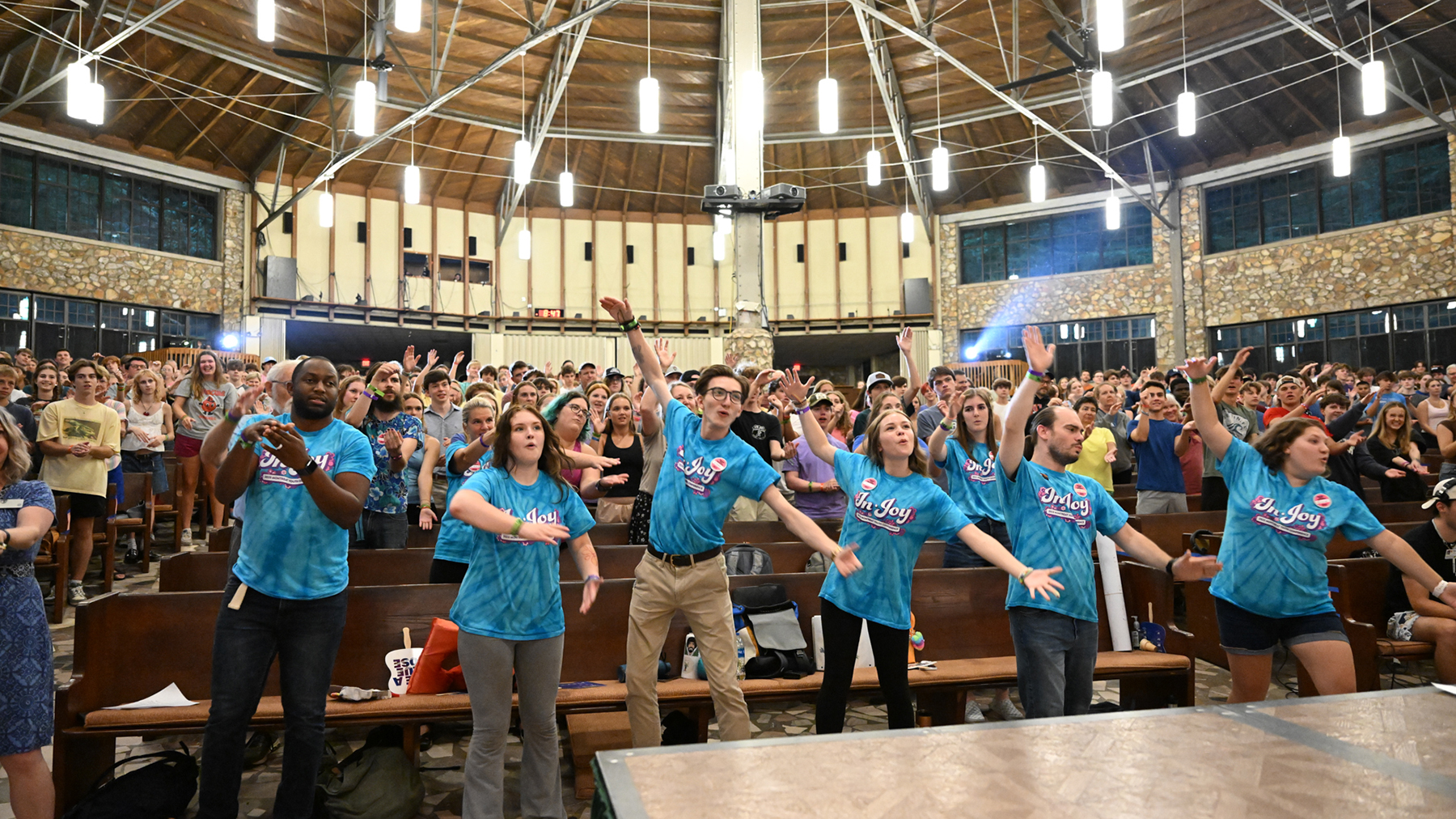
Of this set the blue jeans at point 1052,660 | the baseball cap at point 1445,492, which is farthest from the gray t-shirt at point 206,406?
the baseball cap at point 1445,492

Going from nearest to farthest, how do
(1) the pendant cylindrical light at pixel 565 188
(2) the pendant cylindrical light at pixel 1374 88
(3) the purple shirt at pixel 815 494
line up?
(3) the purple shirt at pixel 815 494 < (2) the pendant cylindrical light at pixel 1374 88 < (1) the pendant cylindrical light at pixel 565 188

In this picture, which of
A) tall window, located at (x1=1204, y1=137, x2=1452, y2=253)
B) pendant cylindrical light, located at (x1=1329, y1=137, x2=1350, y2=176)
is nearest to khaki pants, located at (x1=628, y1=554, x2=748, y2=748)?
pendant cylindrical light, located at (x1=1329, y1=137, x2=1350, y2=176)

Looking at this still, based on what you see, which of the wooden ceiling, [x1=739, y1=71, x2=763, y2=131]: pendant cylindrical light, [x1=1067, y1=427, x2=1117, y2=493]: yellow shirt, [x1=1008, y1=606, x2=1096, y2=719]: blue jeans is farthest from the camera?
the wooden ceiling

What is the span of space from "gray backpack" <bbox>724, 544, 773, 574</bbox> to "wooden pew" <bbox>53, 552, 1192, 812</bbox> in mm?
525

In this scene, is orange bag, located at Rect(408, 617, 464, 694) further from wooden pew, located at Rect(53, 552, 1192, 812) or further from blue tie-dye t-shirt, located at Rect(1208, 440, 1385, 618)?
blue tie-dye t-shirt, located at Rect(1208, 440, 1385, 618)

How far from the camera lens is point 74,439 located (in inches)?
260

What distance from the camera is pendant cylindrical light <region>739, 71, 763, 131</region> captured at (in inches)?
544

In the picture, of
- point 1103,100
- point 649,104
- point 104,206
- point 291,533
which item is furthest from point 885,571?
point 104,206

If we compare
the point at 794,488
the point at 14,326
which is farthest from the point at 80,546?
the point at 14,326

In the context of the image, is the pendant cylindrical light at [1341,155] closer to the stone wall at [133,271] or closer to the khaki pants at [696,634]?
the khaki pants at [696,634]

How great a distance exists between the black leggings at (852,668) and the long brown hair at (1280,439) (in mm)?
1827

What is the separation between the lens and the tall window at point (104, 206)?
16.7m

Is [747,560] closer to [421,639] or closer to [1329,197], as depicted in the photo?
[421,639]

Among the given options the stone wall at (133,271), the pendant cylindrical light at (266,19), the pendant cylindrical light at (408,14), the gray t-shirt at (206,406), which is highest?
the pendant cylindrical light at (266,19)
